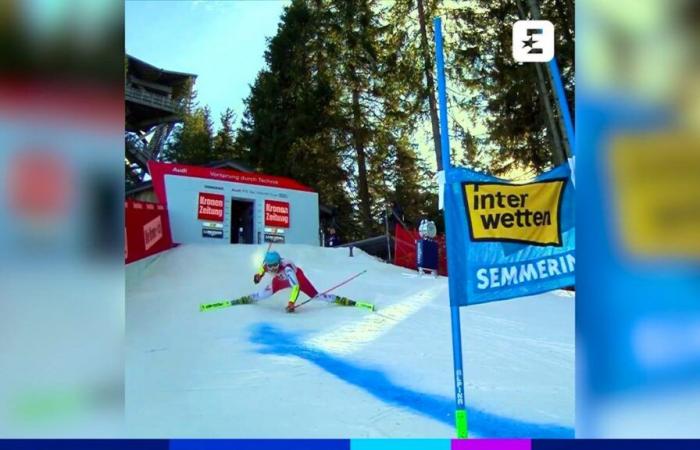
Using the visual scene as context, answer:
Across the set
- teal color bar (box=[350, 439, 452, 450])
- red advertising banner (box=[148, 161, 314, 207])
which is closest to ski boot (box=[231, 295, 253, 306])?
teal color bar (box=[350, 439, 452, 450])

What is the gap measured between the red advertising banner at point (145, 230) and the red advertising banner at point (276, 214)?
3973 mm

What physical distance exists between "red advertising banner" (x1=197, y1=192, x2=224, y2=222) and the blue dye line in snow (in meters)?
8.73

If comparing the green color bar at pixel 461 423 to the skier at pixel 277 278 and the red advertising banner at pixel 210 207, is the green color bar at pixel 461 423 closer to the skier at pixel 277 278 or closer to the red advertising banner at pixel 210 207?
the skier at pixel 277 278

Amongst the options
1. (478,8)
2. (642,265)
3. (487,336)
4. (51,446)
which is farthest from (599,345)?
(478,8)

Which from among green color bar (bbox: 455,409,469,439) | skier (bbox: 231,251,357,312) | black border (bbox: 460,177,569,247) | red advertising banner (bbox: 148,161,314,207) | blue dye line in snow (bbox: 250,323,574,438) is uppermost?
red advertising banner (bbox: 148,161,314,207)

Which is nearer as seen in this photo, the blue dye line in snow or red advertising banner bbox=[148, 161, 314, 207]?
the blue dye line in snow

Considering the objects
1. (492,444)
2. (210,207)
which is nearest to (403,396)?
(492,444)

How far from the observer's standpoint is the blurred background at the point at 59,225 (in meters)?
2.13

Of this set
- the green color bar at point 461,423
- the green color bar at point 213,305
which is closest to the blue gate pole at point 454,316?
the green color bar at point 461,423

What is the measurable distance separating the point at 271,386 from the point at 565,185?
2.55 m

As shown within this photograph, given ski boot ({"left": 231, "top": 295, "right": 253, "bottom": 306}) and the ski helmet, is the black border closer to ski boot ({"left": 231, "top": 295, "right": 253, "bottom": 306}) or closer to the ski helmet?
the ski helmet

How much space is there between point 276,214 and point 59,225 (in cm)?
1465

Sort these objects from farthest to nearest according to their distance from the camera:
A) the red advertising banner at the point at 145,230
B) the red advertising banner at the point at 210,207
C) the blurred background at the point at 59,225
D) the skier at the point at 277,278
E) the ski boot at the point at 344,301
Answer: the red advertising banner at the point at 210,207, the red advertising banner at the point at 145,230, the ski boot at the point at 344,301, the skier at the point at 277,278, the blurred background at the point at 59,225

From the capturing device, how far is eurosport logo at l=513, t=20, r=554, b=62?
8.67 ft
